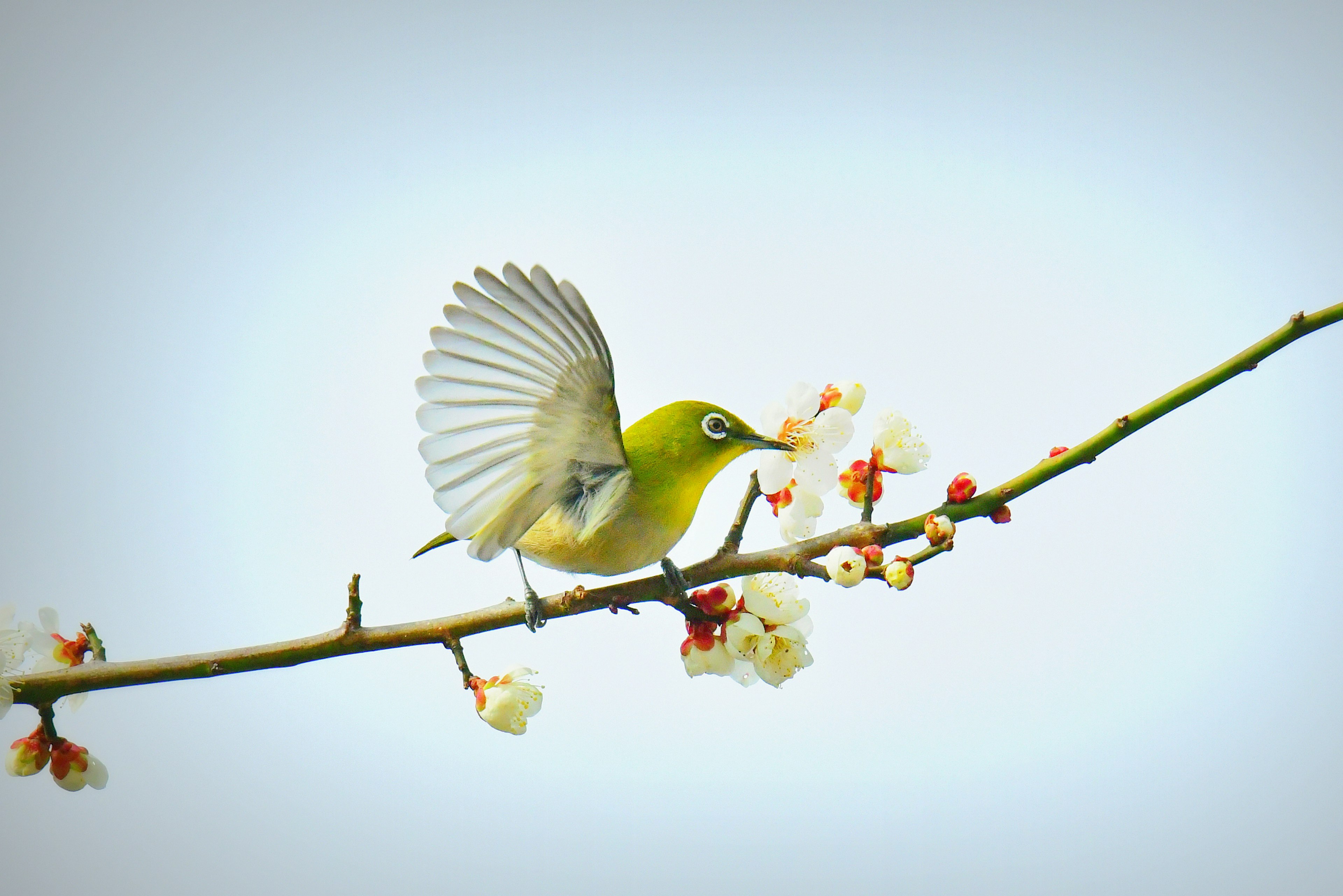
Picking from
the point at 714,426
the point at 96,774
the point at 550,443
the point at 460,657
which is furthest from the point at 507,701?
the point at 96,774

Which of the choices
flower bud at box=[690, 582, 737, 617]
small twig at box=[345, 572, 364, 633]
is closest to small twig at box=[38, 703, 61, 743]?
small twig at box=[345, 572, 364, 633]

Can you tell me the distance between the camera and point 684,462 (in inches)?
47.8

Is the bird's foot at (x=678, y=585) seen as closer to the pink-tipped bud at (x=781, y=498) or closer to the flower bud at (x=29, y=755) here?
the pink-tipped bud at (x=781, y=498)

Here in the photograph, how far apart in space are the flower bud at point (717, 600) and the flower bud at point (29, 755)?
2.96 ft

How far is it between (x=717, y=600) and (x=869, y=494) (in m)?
0.25

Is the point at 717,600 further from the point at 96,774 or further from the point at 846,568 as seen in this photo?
the point at 96,774

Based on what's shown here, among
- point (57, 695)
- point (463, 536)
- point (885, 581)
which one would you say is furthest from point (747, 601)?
point (57, 695)

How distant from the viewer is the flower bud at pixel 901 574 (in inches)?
38.6

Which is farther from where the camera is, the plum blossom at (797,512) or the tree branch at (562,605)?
the plum blossom at (797,512)

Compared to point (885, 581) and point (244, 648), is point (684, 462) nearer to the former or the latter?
point (885, 581)

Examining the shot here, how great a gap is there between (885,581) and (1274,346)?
44 centimetres

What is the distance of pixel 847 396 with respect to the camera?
1.25 metres

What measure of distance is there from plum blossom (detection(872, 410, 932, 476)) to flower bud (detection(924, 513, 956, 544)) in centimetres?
24

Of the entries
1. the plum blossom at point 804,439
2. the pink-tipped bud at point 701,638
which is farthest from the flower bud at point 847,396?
the pink-tipped bud at point 701,638
